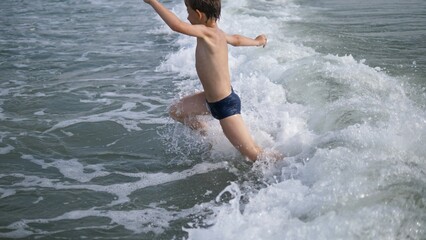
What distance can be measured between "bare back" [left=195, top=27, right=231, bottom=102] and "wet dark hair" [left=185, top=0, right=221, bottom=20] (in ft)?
0.55

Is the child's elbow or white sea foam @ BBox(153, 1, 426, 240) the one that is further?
the child's elbow

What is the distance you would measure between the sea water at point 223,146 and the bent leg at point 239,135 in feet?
0.49

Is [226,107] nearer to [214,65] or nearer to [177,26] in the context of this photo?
[214,65]

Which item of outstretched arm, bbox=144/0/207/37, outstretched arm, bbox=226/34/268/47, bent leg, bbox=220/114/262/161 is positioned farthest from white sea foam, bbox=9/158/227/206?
outstretched arm, bbox=144/0/207/37

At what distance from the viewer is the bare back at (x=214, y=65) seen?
4.56 m

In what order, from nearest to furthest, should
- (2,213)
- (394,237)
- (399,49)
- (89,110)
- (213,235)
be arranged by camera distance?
(394,237), (213,235), (2,213), (89,110), (399,49)

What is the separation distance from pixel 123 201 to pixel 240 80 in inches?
142

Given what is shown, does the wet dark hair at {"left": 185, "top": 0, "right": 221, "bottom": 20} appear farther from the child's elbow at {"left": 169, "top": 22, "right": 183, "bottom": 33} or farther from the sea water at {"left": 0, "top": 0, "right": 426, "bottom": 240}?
the sea water at {"left": 0, "top": 0, "right": 426, "bottom": 240}

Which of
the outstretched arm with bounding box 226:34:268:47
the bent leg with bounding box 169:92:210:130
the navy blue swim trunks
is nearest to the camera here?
the navy blue swim trunks

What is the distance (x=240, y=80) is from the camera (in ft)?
23.9

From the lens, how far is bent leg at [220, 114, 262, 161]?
4621mm

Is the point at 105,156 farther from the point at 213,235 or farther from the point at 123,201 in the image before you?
the point at 213,235

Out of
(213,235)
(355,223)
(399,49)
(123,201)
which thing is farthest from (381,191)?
(399,49)

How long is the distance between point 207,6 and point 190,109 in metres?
1.15
